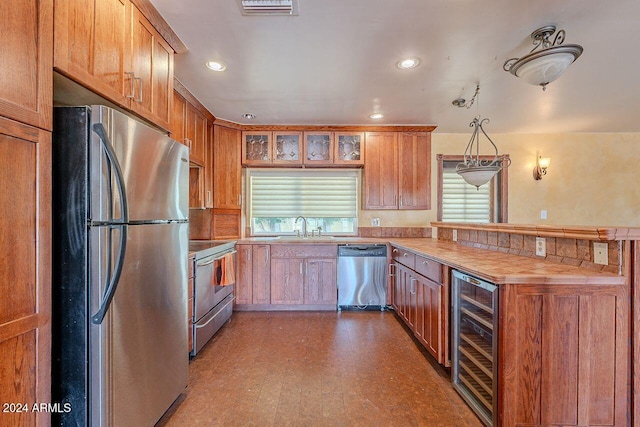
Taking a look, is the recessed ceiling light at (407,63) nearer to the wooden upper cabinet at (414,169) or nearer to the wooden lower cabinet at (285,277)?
the wooden upper cabinet at (414,169)

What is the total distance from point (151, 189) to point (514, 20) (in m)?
2.36

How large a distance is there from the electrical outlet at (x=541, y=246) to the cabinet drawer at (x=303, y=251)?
2.04 meters

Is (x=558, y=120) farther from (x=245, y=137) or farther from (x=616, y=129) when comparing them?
(x=245, y=137)

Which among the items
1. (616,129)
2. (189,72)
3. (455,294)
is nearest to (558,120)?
(616,129)

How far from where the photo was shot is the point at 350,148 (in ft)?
12.8

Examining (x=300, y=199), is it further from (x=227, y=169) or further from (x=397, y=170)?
(x=397, y=170)

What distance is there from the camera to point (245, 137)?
381cm

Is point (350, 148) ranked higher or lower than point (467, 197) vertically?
higher

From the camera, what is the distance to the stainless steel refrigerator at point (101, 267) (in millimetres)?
1198

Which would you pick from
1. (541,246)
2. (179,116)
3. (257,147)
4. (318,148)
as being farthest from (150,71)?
(541,246)

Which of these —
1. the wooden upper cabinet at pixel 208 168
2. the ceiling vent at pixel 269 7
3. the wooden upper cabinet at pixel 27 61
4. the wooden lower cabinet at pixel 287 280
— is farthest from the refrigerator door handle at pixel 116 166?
the wooden lower cabinet at pixel 287 280

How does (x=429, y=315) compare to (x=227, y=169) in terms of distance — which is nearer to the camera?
(x=429, y=315)

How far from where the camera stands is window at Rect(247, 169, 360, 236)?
406cm

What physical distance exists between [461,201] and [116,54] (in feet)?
14.1
